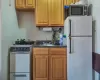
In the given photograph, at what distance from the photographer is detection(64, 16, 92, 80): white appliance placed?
12.7 feet

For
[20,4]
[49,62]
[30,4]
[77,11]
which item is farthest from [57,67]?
[20,4]

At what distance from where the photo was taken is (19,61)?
13.9 ft

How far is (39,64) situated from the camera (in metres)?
4.35

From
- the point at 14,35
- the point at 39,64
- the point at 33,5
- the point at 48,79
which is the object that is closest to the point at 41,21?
the point at 33,5

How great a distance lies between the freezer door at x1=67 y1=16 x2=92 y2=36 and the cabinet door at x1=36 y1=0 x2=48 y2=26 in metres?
1.11

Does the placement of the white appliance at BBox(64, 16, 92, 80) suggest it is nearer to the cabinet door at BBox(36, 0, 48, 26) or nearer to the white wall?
the white wall

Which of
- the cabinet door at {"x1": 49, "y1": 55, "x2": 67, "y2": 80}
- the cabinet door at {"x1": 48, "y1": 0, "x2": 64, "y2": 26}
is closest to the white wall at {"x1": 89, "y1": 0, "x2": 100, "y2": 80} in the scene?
the cabinet door at {"x1": 49, "y1": 55, "x2": 67, "y2": 80}

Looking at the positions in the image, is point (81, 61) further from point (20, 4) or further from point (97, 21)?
point (20, 4)

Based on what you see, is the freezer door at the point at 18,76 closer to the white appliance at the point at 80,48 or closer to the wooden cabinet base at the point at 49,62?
the wooden cabinet base at the point at 49,62

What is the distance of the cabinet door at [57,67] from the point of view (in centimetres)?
436

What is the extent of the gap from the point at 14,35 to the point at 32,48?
26.9 inches

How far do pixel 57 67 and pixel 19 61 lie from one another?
89 cm

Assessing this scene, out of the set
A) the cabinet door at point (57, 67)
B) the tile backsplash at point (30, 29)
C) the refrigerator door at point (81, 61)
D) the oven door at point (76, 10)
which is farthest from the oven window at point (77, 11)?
the tile backsplash at point (30, 29)

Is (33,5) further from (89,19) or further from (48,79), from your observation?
(48,79)
